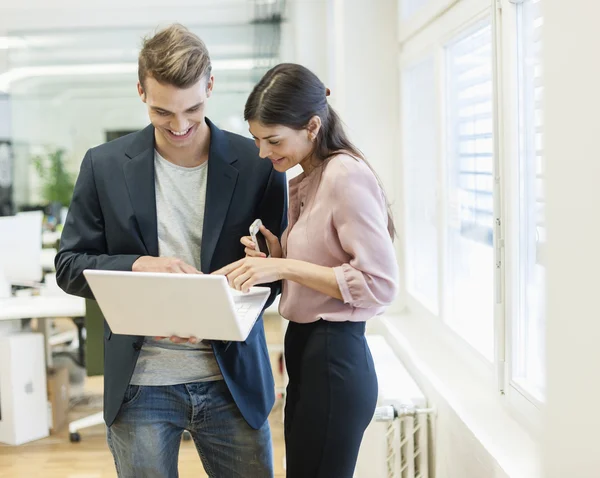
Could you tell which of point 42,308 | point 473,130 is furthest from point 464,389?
point 42,308

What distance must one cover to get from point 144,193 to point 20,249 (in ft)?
9.44

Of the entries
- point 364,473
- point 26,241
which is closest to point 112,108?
point 26,241

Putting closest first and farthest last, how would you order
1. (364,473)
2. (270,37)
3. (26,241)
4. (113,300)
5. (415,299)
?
(113,300) < (364,473) < (415,299) < (26,241) < (270,37)

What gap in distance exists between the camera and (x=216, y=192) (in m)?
1.55

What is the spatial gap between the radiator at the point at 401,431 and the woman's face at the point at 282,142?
0.88 metres

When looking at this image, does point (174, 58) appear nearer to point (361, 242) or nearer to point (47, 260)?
point (361, 242)

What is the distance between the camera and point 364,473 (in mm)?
2574

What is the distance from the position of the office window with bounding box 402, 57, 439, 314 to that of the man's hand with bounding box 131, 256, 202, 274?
148cm

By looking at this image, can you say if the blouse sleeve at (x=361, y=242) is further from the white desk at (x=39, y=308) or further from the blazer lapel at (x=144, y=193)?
the white desk at (x=39, y=308)

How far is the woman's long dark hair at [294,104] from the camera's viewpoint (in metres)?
1.43

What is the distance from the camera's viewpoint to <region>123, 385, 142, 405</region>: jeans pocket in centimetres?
153

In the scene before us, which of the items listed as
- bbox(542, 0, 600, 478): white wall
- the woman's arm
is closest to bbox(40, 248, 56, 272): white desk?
the woman's arm

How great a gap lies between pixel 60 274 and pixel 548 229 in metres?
1.02

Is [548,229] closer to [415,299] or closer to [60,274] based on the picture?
[60,274]
